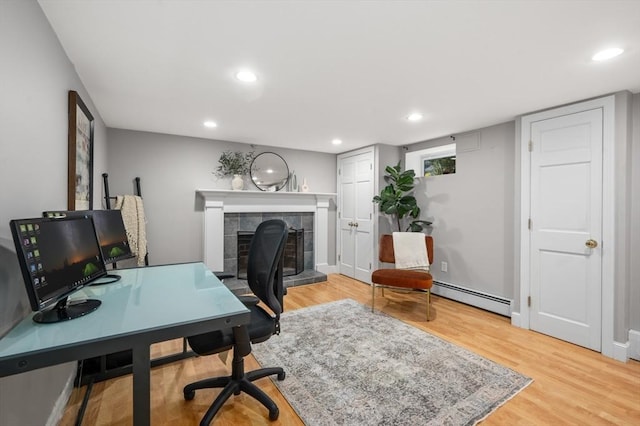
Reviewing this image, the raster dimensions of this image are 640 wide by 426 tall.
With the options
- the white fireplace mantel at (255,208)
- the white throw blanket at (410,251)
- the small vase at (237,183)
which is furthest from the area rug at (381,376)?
the small vase at (237,183)

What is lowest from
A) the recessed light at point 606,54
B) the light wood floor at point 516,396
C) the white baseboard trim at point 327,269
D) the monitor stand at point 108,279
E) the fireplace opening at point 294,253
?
the light wood floor at point 516,396

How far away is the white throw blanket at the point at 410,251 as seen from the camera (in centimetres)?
358

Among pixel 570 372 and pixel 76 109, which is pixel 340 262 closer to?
pixel 570 372

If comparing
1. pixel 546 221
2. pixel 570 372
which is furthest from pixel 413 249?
pixel 570 372

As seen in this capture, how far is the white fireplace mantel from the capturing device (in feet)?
13.5

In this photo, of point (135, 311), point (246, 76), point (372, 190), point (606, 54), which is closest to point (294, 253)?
point (372, 190)

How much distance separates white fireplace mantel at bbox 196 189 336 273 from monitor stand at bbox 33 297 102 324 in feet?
9.32

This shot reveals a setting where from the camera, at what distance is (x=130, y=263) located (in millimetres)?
3725

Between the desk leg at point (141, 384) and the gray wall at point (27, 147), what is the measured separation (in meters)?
0.49

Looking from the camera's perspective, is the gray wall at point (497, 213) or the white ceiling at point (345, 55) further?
the gray wall at point (497, 213)

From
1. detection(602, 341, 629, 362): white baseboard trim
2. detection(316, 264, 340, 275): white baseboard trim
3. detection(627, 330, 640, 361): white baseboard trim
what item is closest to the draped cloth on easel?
detection(316, 264, 340, 275): white baseboard trim

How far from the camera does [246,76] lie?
2.18m

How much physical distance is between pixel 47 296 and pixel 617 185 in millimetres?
3794

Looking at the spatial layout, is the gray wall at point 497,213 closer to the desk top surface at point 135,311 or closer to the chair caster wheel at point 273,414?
the chair caster wheel at point 273,414
